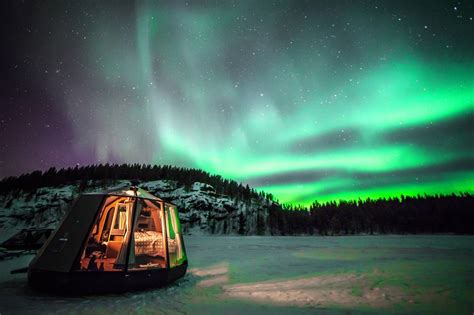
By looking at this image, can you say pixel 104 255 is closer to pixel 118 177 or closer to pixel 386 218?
pixel 386 218

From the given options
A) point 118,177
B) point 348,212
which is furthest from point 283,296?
point 118,177

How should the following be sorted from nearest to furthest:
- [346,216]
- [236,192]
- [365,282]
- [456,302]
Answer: [456,302], [365,282], [346,216], [236,192]

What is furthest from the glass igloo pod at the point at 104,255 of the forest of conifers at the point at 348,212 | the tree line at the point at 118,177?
the tree line at the point at 118,177

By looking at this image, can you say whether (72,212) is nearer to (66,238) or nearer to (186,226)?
(66,238)

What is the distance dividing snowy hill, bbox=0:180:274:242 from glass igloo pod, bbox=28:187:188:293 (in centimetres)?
8756

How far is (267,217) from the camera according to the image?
111062 mm

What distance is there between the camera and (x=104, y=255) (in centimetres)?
956

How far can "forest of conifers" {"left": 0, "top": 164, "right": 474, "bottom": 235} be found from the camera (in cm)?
8219

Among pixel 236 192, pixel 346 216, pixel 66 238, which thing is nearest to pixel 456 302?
pixel 66 238

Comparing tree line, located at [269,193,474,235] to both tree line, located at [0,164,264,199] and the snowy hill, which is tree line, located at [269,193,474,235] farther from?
tree line, located at [0,164,264,199]

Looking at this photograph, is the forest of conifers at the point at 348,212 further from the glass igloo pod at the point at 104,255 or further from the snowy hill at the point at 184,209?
the glass igloo pod at the point at 104,255

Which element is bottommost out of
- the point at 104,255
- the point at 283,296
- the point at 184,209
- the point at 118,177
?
the point at 283,296

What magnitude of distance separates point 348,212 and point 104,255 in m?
105

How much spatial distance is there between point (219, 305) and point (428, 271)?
434 inches
